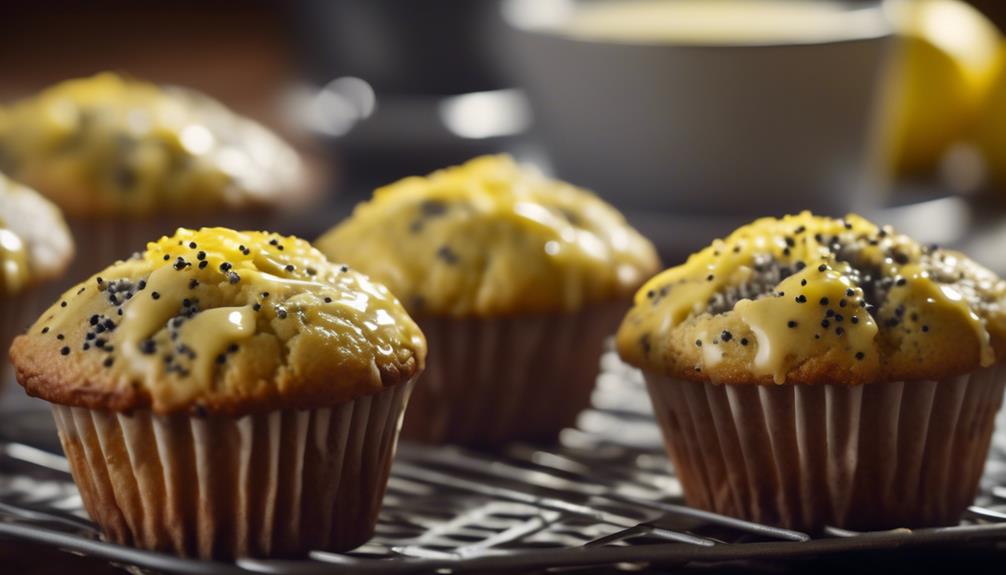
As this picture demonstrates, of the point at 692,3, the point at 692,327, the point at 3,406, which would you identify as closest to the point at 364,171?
the point at 692,3

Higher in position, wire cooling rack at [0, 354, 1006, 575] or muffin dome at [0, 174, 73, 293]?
muffin dome at [0, 174, 73, 293]

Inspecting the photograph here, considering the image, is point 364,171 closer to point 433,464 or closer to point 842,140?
point 842,140

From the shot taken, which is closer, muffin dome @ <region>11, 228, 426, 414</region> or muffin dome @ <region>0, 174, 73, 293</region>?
muffin dome @ <region>11, 228, 426, 414</region>

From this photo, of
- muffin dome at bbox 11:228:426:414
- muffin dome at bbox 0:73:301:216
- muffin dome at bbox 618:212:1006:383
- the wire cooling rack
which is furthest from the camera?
muffin dome at bbox 0:73:301:216

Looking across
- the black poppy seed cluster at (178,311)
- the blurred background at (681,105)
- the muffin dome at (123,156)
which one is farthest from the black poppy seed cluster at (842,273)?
the muffin dome at (123,156)

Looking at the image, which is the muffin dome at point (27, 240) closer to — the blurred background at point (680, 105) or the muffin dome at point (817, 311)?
the blurred background at point (680, 105)

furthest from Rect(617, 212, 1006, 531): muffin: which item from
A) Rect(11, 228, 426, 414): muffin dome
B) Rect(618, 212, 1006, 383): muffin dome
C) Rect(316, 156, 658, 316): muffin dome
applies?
Rect(11, 228, 426, 414): muffin dome

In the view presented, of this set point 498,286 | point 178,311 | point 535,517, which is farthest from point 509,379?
point 178,311

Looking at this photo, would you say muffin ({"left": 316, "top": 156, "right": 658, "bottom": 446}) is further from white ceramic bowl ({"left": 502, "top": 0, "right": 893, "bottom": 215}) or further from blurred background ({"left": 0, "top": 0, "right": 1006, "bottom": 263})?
white ceramic bowl ({"left": 502, "top": 0, "right": 893, "bottom": 215})

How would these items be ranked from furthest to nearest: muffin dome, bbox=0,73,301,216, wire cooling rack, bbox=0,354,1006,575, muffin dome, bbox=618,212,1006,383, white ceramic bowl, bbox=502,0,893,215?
white ceramic bowl, bbox=502,0,893,215
muffin dome, bbox=0,73,301,216
muffin dome, bbox=618,212,1006,383
wire cooling rack, bbox=0,354,1006,575
